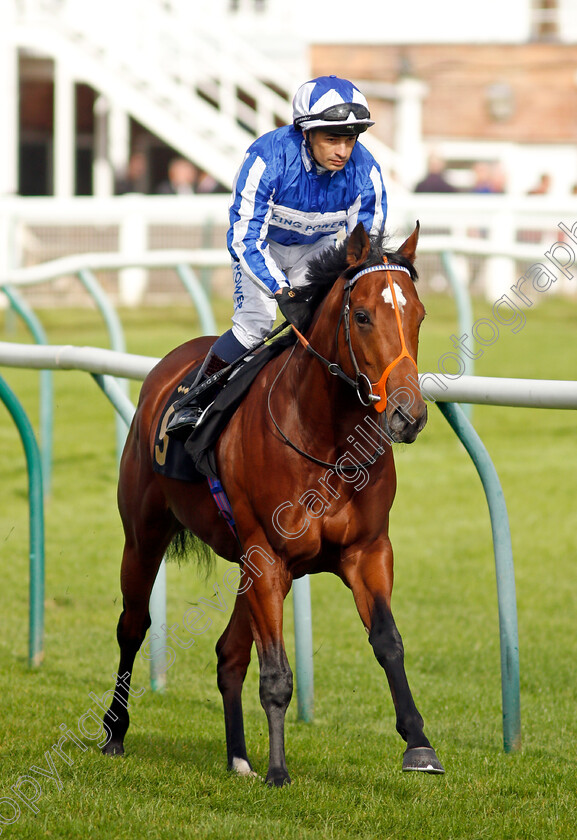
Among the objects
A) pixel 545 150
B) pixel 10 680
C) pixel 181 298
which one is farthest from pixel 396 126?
pixel 10 680

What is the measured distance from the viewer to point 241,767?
3.96 meters

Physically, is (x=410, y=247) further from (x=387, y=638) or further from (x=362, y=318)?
(x=387, y=638)

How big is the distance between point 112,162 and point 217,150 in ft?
7.57

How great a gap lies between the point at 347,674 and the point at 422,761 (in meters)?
2.21

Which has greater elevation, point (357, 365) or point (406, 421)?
point (357, 365)

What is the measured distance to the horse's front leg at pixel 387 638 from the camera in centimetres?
329

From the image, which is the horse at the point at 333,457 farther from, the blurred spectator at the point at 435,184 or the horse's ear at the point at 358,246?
the blurred spectator at the point at 435,184

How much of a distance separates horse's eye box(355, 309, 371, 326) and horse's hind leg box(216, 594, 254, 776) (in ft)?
3.86

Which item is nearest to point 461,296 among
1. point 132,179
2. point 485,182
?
point 485,182

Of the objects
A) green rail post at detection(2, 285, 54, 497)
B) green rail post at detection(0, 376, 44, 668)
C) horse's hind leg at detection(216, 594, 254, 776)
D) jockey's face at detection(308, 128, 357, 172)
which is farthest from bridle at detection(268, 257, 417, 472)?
green rail post at detection(2, 285, 54, 497)

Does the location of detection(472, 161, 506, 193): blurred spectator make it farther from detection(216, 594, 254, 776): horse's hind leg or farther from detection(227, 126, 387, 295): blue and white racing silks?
detection(216, 594, 254, 776): horse's hind leg

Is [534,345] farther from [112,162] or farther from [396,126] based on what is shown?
[396,126]

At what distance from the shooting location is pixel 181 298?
14312mm

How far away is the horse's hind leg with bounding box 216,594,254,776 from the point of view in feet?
13.4
